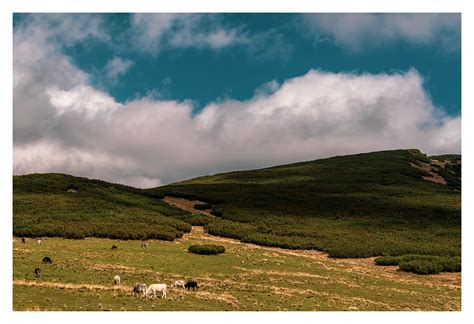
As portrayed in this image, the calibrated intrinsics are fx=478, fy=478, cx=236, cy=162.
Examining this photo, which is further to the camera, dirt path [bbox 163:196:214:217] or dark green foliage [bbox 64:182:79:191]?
dark green foliage [bbox 64:182:79:191]

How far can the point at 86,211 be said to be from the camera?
68.4 meters

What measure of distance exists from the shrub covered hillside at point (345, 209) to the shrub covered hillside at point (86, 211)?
22.9ft

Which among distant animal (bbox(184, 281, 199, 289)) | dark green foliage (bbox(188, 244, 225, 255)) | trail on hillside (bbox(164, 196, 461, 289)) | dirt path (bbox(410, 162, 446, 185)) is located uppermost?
dirt path (bbox(410, 162, 446, 185))

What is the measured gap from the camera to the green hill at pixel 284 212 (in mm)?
58625

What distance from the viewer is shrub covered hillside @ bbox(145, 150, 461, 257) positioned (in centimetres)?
6156

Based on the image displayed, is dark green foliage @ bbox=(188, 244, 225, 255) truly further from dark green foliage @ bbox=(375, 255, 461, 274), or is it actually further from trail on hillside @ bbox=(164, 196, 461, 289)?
dark green foliage @ bbox=(375, 255, 461, 274)

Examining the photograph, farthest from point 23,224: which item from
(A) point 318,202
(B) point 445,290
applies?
(A) point 318,202

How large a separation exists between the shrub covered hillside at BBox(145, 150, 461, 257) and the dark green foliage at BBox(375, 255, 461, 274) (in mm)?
4148

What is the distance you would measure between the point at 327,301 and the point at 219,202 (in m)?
59.1

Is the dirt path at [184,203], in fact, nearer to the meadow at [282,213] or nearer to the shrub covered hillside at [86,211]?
the meadow at [282,213]

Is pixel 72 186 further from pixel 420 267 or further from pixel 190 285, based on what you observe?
pixel 420 267

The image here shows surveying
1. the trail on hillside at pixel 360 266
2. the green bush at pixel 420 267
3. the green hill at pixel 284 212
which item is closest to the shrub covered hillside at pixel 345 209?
the green hill at pixel 284 212

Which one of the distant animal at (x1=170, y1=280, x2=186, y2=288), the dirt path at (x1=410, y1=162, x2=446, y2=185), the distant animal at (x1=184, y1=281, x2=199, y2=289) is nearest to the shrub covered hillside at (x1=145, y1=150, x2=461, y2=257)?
the dirt path at (x1=410, y1=162, x2=446, y2=185)

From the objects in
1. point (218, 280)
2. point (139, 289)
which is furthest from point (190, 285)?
point (218, 280)
